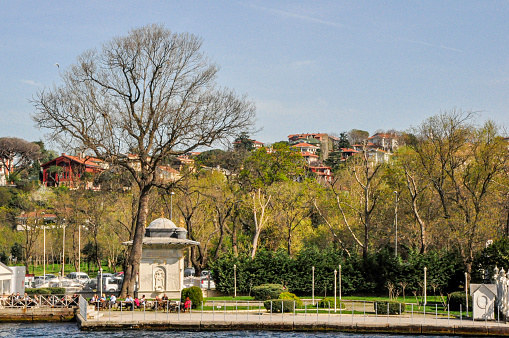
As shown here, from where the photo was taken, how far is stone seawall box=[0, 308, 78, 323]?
36.1 metres

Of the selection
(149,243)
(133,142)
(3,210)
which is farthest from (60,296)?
(3,210)

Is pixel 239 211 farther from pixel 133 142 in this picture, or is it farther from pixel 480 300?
pixel 480 300

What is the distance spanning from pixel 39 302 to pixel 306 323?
1721 cm

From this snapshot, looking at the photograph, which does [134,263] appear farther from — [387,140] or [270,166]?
[387,140]

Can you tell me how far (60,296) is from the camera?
4047 centimetres

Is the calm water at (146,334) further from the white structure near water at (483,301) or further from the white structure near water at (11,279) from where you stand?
the white structure near water at (11,279)

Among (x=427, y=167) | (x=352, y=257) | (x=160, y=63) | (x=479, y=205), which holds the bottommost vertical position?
(x=352, y=257)

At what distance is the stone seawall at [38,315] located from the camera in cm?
3609

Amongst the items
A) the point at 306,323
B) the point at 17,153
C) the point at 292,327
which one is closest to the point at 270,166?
the point at 306,323

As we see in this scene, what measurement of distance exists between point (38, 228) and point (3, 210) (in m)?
16.6

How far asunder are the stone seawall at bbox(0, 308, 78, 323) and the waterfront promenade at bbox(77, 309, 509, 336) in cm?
308

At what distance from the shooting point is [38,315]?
119 feet

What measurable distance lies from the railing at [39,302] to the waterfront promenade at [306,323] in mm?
4570

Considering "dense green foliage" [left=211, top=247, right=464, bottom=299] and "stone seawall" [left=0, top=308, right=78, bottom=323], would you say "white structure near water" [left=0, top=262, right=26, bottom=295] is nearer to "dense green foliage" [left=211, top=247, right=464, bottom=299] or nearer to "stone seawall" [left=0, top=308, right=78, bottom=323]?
"stone seawall" [left=0, top=308, right=78, bottom=323]
